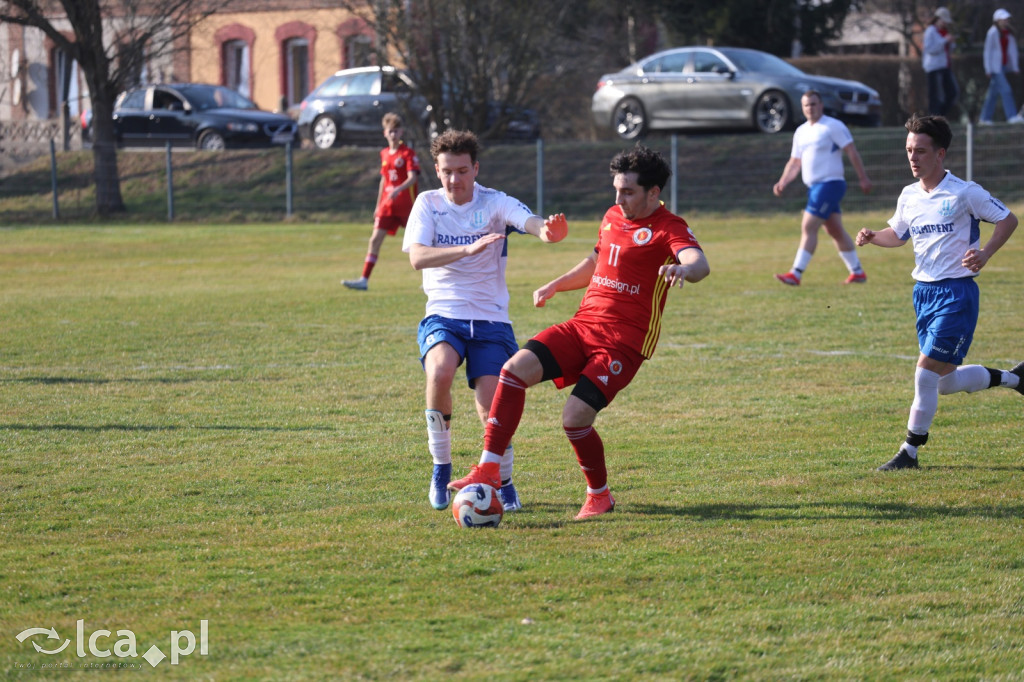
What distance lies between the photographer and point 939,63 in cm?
2662

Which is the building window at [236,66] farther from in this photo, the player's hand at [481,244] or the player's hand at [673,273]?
the player's hand at [673,273]

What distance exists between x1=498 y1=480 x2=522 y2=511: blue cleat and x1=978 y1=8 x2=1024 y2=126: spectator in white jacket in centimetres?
2222

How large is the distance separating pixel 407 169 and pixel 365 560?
11122 mm

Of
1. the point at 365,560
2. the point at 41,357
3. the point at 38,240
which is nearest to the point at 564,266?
the point at 41,357

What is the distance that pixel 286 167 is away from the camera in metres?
29.4

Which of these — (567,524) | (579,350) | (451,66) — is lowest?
(567,524)

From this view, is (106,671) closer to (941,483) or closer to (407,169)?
(941,483)

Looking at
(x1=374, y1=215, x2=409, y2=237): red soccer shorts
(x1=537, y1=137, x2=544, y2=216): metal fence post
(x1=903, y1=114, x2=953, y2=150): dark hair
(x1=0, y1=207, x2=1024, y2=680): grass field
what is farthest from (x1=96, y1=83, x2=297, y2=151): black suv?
(x1=903, y1=114, x2=953, y2=150): dark hair

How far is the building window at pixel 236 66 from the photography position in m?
44.4

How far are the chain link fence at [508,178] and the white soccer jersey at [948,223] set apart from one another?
17873 millimetres

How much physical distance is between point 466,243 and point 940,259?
8.45 ft

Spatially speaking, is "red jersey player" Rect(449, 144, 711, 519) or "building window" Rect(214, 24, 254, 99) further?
"building window" Rect(214, 24, 254, 99)

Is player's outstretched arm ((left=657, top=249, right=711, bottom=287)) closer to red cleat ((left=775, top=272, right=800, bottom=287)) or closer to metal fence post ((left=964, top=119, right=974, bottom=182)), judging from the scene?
red cleat ((left=775, top=272, right=800, bottom=287))

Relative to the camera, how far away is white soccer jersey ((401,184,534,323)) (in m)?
6.28
